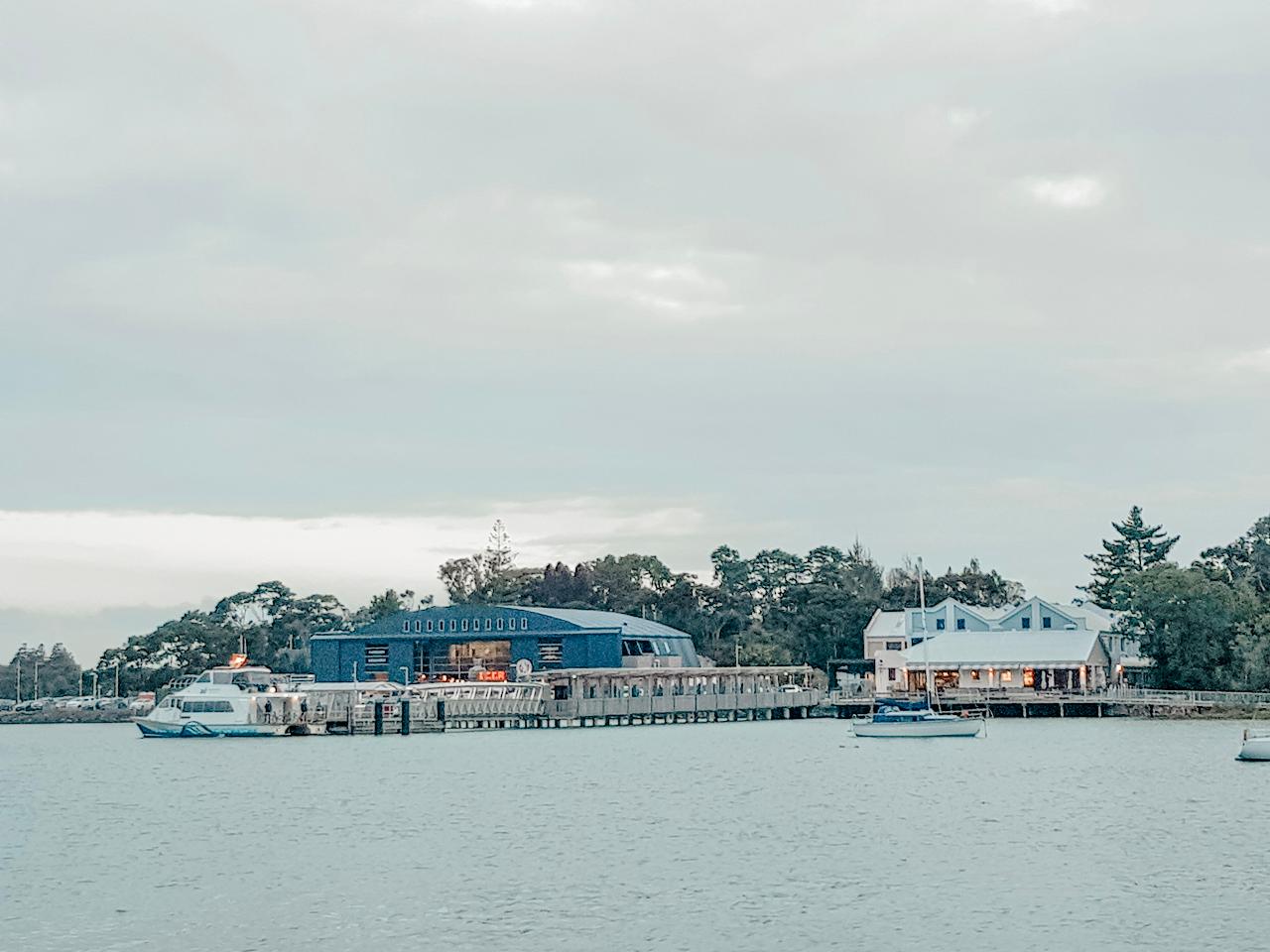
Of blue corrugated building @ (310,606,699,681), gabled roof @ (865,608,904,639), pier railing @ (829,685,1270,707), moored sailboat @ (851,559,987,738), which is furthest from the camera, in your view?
gabled roof @ (865,608,904,639)

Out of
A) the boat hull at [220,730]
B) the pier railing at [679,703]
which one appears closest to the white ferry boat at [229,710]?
the boat hull at [220,730]

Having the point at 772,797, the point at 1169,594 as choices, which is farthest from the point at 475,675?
the point at 772,797

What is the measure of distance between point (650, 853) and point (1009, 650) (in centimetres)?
10342

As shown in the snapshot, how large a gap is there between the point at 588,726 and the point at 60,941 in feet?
354

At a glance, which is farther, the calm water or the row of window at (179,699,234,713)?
the row of window at (179,699,234,713)

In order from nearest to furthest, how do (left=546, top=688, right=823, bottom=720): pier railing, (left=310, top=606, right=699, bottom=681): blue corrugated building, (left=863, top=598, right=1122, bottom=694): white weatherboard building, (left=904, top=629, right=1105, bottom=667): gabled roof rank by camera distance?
1. (left=546, top=688, right=823, bottom=720): pier railing
2. (left=904, top=629, right=1105, bottom=667): gabled roof
3. (left=863, top=598, right=1122, bottom=694): white weatherboard building
4. (left=310, top=606, right=699, bottom=681): blue corrugated building

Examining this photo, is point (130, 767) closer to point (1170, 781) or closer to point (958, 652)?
point (1170, 781)

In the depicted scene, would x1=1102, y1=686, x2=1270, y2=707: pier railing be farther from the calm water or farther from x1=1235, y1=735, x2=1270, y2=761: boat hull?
x1=1235, y1=735, x2=1270, y2=761: boat hull

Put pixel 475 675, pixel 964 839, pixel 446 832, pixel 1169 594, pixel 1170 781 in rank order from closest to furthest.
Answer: pixel 964 839 < pixel 446 832 < pixel 1170 781 < pixel 1169 594 < pixel 475 675

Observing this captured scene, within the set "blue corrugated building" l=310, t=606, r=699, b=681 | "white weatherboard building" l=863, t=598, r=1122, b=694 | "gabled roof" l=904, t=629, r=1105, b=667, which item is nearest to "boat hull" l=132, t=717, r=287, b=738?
"blue corrugated building" l=310, t=606, r=699, b=681

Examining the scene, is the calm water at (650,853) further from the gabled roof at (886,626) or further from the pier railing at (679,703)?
the gabled roof at (886,626)

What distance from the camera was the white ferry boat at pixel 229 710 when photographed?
402 feet

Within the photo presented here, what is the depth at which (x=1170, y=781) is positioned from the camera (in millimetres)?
73625

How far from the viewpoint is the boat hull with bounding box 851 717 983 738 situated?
11144cm
